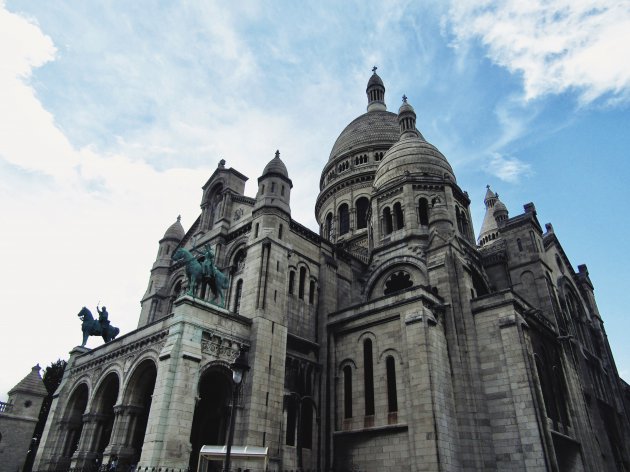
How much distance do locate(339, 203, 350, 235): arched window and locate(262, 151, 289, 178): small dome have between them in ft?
51.8

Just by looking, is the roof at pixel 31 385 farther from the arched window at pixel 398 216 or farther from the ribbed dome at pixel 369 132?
the ribbed dome at pixel 369 132

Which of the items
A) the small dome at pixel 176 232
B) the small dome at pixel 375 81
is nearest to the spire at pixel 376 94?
the small dome at pixel 375 81

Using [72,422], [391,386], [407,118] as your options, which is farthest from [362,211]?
[72,422]

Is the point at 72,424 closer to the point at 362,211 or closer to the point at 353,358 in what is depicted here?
the point at 353,358

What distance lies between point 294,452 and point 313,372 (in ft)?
14.4

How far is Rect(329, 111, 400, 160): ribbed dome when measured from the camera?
48.9 meters

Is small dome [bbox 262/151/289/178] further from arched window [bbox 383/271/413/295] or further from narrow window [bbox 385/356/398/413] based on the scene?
narrow window [bbox 385/356/398/413]

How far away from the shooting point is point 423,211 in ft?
108

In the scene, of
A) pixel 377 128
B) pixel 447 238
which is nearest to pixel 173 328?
pixel 447 238

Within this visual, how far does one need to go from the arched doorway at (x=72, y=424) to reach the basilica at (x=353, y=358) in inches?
2.8

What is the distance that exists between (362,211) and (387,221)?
10.6 meters

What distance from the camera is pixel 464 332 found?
79.3 feet

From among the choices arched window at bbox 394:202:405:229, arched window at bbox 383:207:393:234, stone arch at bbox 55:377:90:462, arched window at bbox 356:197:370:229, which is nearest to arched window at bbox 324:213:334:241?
arched window at bbox 356:197:370:229

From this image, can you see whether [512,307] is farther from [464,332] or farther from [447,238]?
[447,238]
